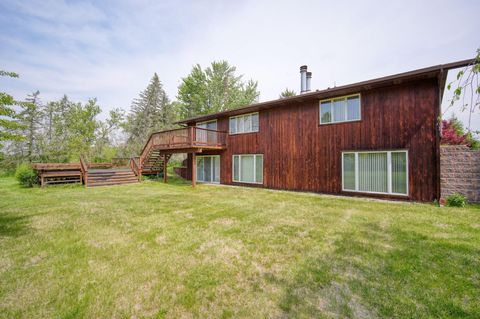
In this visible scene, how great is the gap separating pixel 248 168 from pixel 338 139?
5436mm

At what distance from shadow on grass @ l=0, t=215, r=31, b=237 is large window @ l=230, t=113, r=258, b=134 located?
1017cm

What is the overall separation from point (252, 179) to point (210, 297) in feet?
33.1

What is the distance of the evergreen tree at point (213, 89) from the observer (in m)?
32.6

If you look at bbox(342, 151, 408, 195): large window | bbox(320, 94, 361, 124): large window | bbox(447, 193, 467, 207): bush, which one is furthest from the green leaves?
bbox(447, 193, 467, 207): bush

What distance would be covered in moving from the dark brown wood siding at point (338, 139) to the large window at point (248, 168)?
0.34m

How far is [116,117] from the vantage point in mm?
27750

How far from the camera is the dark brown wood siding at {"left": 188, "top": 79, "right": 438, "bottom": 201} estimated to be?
7590 millimetres

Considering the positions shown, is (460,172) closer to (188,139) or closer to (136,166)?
(188,139)

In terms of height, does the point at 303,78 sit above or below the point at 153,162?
above

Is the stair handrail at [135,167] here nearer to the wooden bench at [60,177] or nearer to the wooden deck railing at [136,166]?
the wooden deck railing at [136,166]

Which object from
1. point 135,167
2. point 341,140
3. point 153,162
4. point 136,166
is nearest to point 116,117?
point 153,162

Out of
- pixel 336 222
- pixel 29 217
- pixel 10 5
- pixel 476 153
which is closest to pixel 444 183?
pixel 476 153

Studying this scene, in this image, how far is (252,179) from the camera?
41.6 ft

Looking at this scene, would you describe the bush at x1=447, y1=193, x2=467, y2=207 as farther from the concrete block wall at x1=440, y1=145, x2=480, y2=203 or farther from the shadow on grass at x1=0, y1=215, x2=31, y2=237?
the shadow on grass at x1=0, y1=215, x2=31, y2=237
